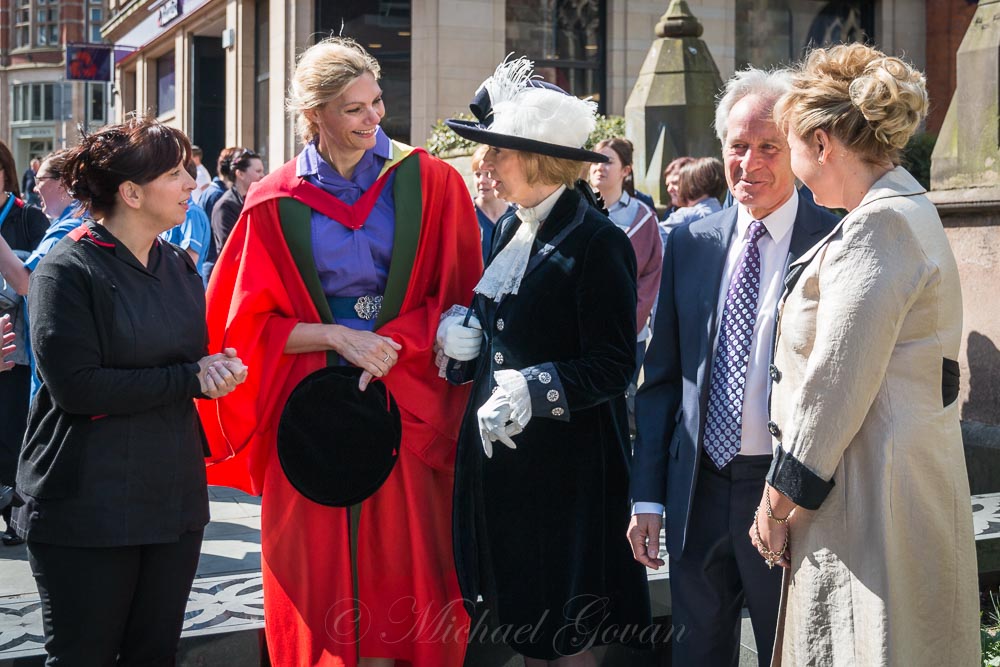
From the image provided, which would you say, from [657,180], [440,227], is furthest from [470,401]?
[657,180]

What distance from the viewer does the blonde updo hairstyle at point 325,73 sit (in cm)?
335

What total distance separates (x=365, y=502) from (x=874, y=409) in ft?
5.58

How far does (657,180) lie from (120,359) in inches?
275

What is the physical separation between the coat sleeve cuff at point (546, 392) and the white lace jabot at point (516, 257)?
11.2 inches

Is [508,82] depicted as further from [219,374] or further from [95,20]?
[95,20]

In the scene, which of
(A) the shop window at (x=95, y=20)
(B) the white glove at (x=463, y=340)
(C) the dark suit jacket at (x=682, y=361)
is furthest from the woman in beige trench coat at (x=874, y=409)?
(A) the shop window at (x=95, y=20)

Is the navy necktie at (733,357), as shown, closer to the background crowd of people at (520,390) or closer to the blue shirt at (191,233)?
the background crowd of people at (520,390)

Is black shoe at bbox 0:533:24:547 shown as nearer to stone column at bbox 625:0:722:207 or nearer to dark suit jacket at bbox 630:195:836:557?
dark suit jacket at bbox 630:195:836:557

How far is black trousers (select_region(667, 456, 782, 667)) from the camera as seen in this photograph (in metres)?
2.76

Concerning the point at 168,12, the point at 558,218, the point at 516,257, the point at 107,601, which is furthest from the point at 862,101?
the point at 168,12

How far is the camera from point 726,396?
2824 mm

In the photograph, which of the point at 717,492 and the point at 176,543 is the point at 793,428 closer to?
the point at 717,492

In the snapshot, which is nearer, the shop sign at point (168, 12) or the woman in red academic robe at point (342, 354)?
the woman in red academic robe at point (342, 354)

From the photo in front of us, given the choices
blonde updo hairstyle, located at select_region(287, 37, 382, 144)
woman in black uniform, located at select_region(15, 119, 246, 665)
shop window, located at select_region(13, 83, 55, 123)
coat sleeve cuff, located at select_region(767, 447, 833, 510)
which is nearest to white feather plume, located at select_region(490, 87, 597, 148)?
blonde updo hairstyle, located at select_region(287, 37, 382, 144)
